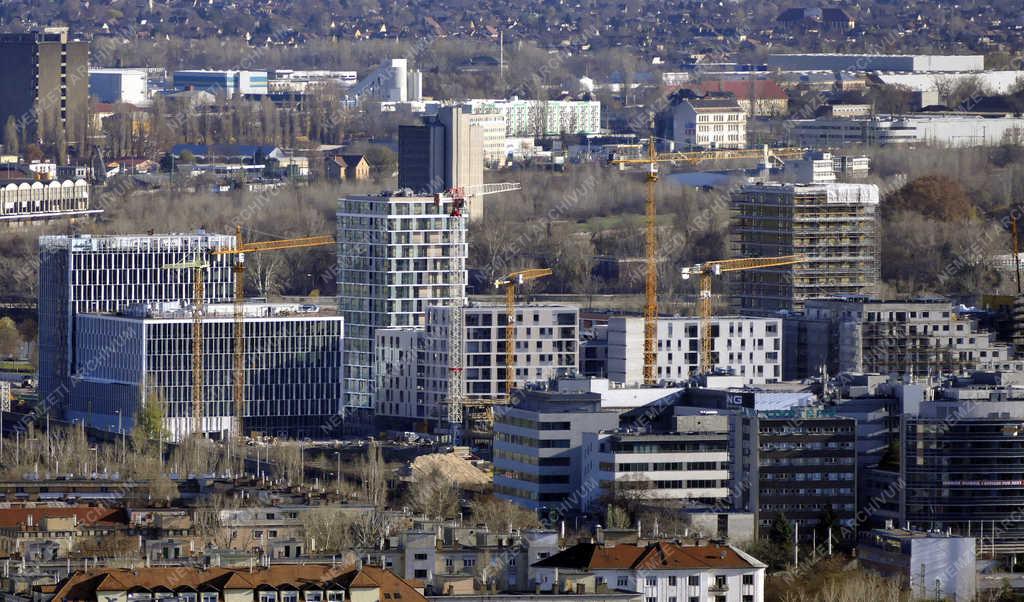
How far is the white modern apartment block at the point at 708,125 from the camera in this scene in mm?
125125

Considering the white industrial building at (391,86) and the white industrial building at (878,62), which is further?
the white industrial building at (878,62)

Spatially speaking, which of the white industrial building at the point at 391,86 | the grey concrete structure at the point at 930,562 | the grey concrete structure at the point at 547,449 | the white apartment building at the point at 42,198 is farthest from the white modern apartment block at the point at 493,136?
the grey concrete structure at the point at 930,562

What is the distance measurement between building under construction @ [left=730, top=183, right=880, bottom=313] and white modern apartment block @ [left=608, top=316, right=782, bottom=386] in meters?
9.83

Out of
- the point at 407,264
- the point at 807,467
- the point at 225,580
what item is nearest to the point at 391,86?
the point at 407,264

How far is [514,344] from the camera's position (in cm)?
7144

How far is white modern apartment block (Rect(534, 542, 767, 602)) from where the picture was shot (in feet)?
135

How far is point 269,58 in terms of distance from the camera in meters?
168

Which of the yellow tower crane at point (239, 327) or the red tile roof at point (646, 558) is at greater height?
the yellow tower crane at point (239, 327)

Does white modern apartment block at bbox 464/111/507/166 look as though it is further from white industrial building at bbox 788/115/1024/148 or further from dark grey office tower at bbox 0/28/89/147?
dark grey office tower at bbox 0/28/89/147

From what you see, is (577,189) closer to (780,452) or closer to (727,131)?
(727,131)

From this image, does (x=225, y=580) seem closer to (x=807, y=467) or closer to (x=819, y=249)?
(x=807, y=467)

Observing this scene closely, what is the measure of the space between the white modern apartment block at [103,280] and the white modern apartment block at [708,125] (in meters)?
46.5

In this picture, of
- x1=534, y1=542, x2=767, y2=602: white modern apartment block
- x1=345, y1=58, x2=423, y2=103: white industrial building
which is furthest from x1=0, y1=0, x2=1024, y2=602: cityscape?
x1=345, y1=58, x2=423, y2=103: white industrial building

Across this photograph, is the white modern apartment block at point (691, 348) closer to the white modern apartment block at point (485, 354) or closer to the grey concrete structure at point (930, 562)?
the white modern apartment block at point (485, 354)
